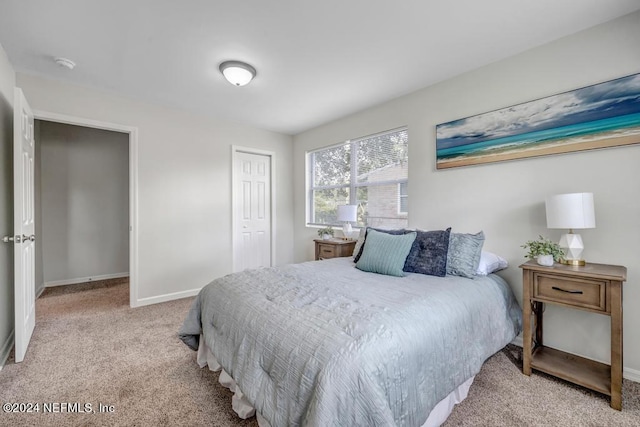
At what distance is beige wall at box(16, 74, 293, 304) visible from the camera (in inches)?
125

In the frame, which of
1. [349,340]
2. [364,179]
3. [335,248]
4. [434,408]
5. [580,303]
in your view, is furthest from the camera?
→ [364,179]

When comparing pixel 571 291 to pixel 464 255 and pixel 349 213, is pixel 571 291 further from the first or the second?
pixel 349 213

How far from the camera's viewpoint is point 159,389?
183cm

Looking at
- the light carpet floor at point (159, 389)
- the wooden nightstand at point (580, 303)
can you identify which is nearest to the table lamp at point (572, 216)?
the wooden nightstand at point (580, 303)

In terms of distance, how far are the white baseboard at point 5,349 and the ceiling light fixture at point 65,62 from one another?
2373 millimetres

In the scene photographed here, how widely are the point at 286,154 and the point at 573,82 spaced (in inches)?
145

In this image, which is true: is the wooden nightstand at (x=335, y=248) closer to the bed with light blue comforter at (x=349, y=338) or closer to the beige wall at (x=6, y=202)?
the bed with light blue comforter at (x=349, y=338)

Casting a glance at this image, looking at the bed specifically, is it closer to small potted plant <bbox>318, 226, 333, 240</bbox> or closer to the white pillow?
the white pillow

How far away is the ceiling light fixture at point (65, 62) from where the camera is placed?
8.22ft

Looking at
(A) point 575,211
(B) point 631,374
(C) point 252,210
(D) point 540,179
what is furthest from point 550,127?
(C) point 252,210

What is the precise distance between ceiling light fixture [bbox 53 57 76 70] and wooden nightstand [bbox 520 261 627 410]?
4099mm

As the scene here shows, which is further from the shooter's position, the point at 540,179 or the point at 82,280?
the point at 82,280

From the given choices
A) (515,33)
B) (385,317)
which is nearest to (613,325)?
(385,317)

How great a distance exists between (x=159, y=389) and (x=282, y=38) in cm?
262
